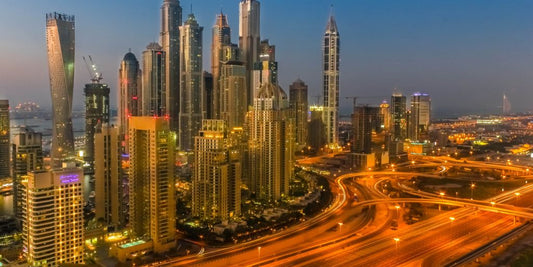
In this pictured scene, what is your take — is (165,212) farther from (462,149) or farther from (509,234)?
(462,149)

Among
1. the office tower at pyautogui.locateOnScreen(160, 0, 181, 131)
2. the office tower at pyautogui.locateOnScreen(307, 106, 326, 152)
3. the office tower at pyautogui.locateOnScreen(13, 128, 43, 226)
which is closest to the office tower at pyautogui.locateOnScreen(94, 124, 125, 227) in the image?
the office tower at pyautogui.locateOnScreen(13, 128, 43, 226)

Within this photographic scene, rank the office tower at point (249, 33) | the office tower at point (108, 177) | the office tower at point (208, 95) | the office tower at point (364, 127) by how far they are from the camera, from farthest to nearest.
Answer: the office tower at point (249, 33) < the office tower at point (208, 95) < the office tower at point (364, 127) < the office tower at point (108, 177)

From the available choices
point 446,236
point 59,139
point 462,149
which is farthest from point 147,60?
point 446,236

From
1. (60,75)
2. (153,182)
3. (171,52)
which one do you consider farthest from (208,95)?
(153,182)

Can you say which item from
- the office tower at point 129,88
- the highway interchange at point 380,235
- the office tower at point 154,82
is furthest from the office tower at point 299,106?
the highway interchange at point 380,235

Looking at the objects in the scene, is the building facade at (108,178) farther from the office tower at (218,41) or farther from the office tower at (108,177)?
the office tower at (218,41)

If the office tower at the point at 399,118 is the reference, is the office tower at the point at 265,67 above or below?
above

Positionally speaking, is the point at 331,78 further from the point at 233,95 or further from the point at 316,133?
the point at 233,95
